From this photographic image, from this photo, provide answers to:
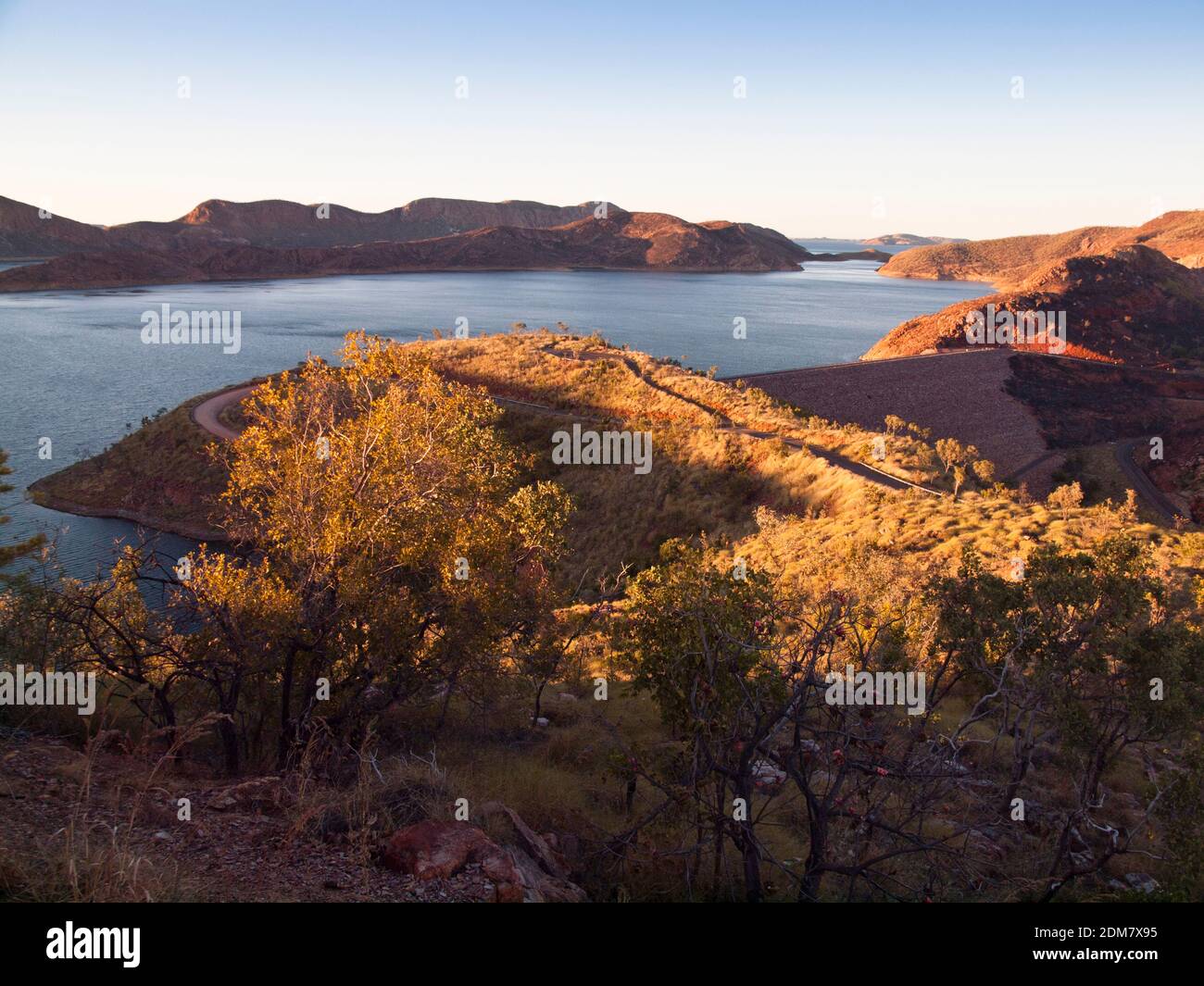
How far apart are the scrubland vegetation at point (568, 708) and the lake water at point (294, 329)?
4.93 m

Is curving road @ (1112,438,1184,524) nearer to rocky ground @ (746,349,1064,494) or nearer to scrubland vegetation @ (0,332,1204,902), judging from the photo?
rocky ground @ (746,349,1064,494)

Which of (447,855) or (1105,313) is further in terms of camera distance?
(1105,313)

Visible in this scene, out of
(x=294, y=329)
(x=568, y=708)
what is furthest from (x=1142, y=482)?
(x=294, y=329)

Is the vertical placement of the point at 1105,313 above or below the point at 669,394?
above

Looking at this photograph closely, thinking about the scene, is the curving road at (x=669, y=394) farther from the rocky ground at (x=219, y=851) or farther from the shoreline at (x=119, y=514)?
the rocky ground at (x=219, y=851)

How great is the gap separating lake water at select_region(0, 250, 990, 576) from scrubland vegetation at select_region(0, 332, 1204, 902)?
493 cm

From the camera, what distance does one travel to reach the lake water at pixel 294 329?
50719mm

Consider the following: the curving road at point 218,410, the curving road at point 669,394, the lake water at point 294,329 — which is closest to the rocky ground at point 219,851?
the lake water at point 294,329

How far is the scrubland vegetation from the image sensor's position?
7047 mm

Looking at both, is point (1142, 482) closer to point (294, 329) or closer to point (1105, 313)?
point (1105, 313)

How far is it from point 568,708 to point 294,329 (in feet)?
314

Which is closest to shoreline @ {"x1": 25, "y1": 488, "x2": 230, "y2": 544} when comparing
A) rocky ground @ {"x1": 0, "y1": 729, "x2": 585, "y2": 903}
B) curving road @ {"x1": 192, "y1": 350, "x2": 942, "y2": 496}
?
curving road @ {"x1": 192, "y1": 350, "x2": 942, "y2": 496}

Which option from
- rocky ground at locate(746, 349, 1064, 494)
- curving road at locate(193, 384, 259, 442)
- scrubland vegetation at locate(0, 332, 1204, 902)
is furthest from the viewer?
rocky ground at locate(746, 349, 1064, 494)

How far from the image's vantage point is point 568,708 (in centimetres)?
1491
